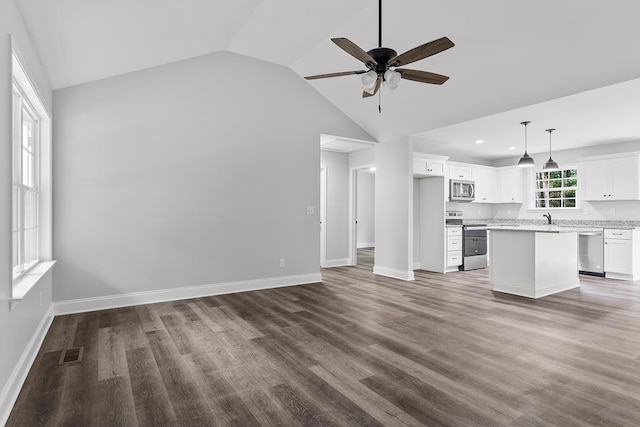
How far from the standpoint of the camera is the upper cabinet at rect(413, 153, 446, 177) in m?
6.71

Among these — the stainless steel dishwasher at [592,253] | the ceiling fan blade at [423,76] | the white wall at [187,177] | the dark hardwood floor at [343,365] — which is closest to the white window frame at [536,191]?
the stainless steel dishwasher at [592,253]

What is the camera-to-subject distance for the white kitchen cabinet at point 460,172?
7.48 m

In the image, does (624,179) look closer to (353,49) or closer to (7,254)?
(353,49)

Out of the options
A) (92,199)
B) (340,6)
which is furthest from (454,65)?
(92,199)

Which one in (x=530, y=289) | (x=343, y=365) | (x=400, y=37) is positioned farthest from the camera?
(x=530, y=289)

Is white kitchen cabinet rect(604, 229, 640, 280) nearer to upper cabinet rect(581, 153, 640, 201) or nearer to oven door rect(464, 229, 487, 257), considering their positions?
upper cabinet rect(581, 153, 640, 201)

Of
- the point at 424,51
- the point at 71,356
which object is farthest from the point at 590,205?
the point at 71,356

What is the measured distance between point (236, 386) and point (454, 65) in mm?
4045

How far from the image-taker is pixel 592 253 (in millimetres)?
6551

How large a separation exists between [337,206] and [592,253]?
4853 millimetres

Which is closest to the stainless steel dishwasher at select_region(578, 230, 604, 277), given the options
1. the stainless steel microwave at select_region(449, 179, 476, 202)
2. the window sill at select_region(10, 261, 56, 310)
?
the stainless steel microwave at select_region(449, 179, 476, 202)

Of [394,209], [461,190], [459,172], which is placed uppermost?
[459,172]

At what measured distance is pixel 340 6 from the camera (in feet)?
12.7

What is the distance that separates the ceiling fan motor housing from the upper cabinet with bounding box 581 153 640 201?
6.05 meters
